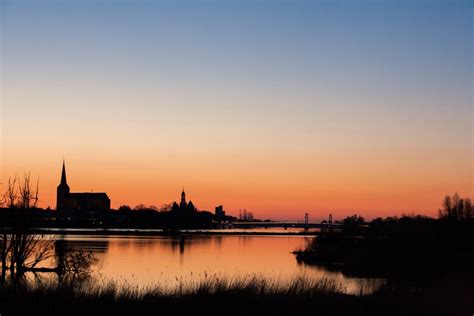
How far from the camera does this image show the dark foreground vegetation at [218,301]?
1742cm

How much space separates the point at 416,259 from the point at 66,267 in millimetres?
25102

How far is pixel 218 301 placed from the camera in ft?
62.8

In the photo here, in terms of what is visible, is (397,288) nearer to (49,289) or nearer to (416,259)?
(49,289)

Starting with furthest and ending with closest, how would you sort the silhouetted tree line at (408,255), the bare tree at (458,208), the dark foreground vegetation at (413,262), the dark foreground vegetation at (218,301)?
the bare tree at (458,208)
the silhouetted tree line at (408,255)
the dark foreground vegetation at (413,262)
the dark foreground vegetation at (218,301)

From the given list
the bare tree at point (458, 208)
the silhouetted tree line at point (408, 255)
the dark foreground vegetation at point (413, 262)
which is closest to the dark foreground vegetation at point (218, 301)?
the dark foreground vegetation at point (413, 262)

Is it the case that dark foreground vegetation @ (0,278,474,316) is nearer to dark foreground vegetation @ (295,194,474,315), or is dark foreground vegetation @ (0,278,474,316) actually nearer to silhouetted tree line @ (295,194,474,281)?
dark foreground vegetation @ (295,194,474,315)

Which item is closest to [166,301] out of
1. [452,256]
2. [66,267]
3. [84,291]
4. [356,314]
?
[84,291]

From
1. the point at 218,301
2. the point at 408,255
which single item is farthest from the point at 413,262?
the point at 218,301

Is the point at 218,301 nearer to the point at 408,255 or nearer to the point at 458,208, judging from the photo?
the point at 408,255

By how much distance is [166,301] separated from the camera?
18625 millimetres

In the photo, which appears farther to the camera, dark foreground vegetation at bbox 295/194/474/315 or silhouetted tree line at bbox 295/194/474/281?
silhouetted tree line at bbox 295/194/474/281

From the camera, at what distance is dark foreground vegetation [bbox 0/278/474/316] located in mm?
17422

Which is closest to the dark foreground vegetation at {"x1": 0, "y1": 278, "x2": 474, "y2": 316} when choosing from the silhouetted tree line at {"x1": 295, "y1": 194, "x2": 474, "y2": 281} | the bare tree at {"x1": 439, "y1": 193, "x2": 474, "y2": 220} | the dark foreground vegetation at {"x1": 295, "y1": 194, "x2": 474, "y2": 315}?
the dark foreground vegetation at {"x1": 295, "y1": 194, "x2": 474, "y2": 315}

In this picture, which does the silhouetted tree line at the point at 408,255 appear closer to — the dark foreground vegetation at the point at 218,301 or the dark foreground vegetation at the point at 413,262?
the dark foreground vegetation at the point at 413,262
